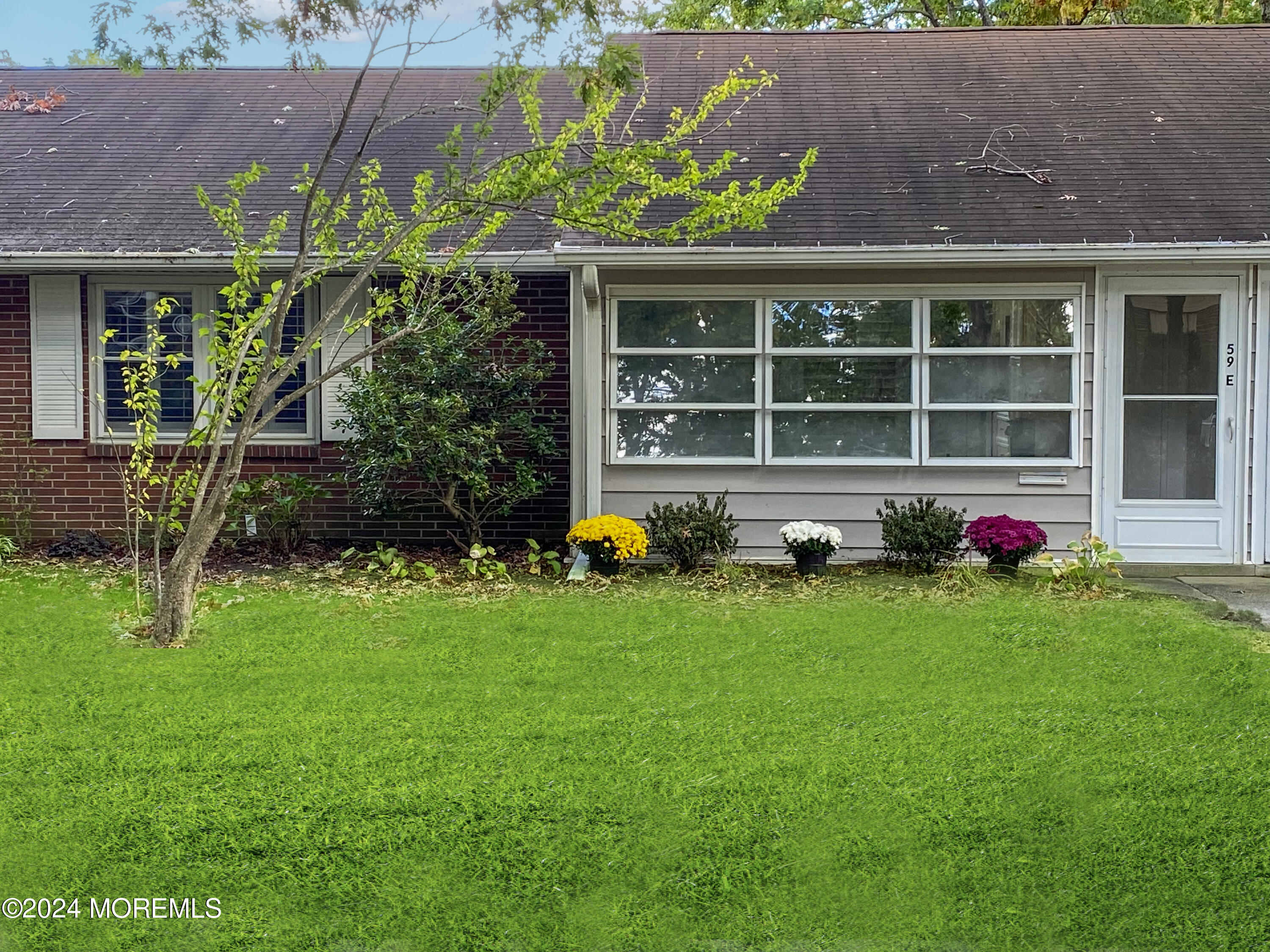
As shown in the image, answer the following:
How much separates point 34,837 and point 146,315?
6.99 metres

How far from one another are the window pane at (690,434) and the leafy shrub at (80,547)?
14.6 feet

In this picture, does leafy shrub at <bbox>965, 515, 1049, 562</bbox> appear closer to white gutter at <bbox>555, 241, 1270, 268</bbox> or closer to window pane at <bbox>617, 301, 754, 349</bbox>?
white gutter at <bbox>555, 241, 1270, 268</bbox>

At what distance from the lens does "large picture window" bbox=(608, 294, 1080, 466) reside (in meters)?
8.57

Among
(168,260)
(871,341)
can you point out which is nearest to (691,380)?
(871,341)

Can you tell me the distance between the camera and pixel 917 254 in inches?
316

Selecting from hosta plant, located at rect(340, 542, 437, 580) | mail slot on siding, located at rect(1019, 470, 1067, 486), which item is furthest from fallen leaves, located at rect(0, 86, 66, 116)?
mail slot on siding, located at rect(1019, 470, 1067, 486)

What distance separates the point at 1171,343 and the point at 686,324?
3670 millimetres

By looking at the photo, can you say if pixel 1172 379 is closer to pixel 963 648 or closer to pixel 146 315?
pixel 963 648

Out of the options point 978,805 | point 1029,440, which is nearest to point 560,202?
point 978,805

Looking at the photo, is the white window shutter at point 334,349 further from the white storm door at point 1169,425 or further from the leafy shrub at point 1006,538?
the white storm door at point 1169,425

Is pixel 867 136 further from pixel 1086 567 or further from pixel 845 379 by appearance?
pixel 1086 567

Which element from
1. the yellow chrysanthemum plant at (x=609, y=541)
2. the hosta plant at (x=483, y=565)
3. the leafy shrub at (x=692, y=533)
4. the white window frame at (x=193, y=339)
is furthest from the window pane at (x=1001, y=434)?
the white window frame at (x=193, y=339)

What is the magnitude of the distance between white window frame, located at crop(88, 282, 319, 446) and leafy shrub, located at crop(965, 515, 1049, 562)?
547cm

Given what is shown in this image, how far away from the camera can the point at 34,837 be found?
11.9 feet
